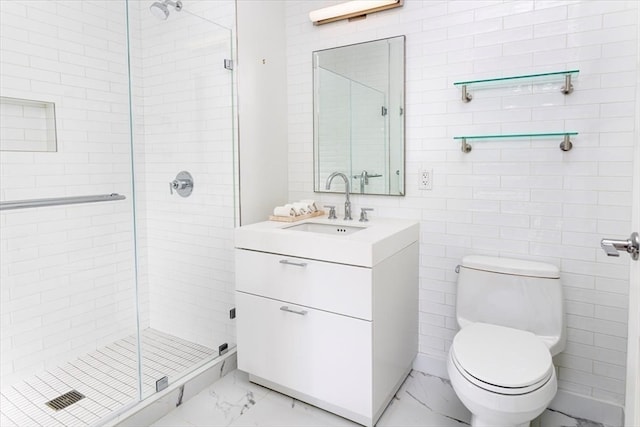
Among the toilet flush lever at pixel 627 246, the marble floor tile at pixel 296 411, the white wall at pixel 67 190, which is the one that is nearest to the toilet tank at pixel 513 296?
the marble floor tile at pixel 296 411

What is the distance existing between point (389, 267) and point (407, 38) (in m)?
1.27

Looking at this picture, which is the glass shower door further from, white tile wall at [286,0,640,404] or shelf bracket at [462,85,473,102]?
shelf bracket at [462,85,473,102]

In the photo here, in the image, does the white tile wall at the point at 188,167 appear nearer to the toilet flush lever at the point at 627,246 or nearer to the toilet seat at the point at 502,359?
the toilet seat at the point at 502,359

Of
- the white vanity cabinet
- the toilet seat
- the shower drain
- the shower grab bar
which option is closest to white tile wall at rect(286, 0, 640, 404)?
the white vanity cabinet

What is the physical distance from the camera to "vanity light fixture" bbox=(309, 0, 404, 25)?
86.9 inches

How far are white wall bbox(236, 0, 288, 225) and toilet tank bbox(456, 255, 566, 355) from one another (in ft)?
4.07

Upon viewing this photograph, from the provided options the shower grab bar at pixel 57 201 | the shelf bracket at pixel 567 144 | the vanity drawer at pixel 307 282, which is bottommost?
the vanity drawer at pixel 307 282

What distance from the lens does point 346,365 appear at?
1.79 meters

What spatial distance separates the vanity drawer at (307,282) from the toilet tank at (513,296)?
576 millimetres

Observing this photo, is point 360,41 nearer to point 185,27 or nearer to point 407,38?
point 407,38

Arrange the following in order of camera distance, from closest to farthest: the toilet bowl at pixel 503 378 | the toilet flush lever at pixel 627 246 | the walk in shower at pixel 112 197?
the toilet flush lever at pixel 627 246 < the toilet bowl at pixel 503 378 < the walk in shower at pixel 112 197

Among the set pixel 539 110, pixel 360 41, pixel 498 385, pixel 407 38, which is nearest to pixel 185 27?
pixel 360 41

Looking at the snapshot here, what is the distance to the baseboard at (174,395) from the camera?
179 cm

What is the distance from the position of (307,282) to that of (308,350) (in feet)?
1.06
